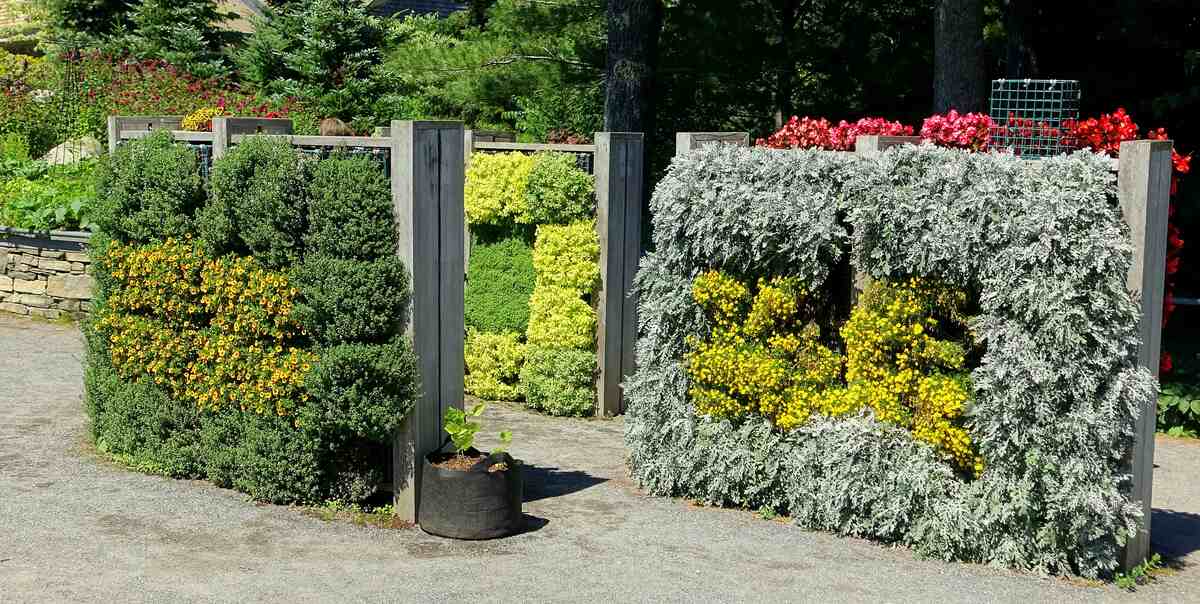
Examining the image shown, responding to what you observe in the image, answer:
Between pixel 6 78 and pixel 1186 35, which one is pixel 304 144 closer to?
pixel 1186 35

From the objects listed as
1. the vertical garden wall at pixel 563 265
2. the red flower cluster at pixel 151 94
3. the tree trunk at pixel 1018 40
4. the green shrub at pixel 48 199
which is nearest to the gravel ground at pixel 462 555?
the vertical garden wall at pixel 563 265

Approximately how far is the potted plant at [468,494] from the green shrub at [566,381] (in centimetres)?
312

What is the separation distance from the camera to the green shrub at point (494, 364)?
10.5 meters

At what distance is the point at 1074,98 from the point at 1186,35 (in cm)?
625

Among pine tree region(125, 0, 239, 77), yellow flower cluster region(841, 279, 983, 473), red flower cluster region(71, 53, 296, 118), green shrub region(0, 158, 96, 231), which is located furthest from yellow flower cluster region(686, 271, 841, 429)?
pine tree region(125, 0, 239, 77)

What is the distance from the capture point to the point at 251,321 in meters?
7.23

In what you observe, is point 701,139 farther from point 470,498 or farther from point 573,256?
point 470,498

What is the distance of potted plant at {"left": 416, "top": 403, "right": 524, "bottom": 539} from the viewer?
6.75m

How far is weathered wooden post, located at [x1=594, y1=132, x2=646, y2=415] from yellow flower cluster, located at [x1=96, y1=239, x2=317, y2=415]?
346cm

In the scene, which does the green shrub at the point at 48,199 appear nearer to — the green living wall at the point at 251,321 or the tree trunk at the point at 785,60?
the green living wall at the point at 251,321

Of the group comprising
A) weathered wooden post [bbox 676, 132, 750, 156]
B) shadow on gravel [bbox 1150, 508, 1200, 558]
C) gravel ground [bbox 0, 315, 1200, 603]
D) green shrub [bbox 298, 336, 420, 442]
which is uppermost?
weathered wooden post [bbox 676, 132, 750, 156]

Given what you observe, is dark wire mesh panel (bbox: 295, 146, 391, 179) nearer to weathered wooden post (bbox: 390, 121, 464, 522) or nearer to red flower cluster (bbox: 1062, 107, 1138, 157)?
weathered wooden post (bbox: 390, 121, 464, 522)

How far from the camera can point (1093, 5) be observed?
583 inches

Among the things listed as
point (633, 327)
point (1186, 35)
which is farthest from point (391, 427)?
point (1186, 35)
